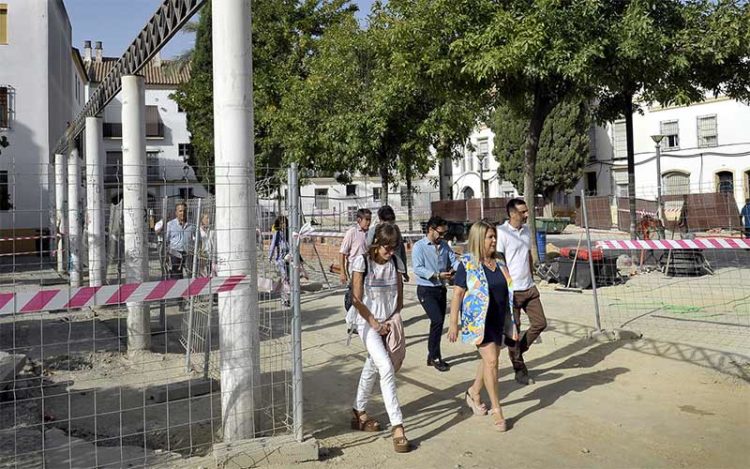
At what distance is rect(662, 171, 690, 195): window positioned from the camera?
35281 mm

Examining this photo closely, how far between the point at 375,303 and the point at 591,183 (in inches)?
1554

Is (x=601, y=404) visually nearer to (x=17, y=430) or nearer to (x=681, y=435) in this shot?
(x=681, y=435)

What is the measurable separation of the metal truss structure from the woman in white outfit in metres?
3.06

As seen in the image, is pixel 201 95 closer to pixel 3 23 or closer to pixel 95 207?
pixel 3 23

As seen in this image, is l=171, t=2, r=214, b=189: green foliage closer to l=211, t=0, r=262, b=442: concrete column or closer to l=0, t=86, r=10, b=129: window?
l=0, t=86, r=10, b=129: window

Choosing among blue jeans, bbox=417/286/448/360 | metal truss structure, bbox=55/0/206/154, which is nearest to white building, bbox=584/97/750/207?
metal truss structure, bbox=55/0/206/154

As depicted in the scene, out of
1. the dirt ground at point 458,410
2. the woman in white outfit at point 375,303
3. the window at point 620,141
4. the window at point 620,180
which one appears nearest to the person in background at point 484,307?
the dirt ground at point 458,410

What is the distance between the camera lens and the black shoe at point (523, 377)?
6.12 m

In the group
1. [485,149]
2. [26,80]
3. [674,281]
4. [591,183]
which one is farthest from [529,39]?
[485,149]

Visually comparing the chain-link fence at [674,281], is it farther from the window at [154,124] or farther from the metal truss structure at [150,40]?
the window at [154,124]

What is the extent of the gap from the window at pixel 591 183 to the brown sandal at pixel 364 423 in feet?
126

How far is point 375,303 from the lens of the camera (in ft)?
15.8

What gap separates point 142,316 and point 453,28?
743 cm

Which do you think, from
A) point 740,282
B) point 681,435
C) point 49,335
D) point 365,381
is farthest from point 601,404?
point 740,282
